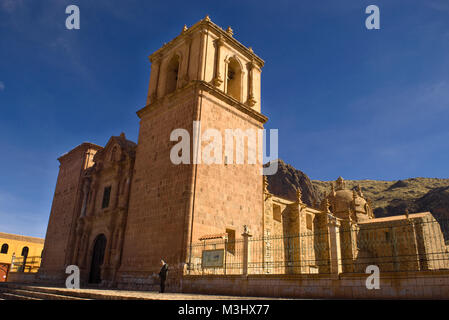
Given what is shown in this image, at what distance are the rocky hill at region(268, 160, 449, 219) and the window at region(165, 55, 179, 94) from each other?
31082 millimetres

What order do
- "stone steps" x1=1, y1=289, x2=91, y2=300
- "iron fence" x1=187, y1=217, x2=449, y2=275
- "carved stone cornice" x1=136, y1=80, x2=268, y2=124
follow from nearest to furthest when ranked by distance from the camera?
1. "iron fence" x1=187, y1=217, x2=449, y2=275
2. "stone steps" x1=1, y1=289, x2=91, y2=300
3. "carved stone cornice" x1=136, y1=80, x2=268, y2=124

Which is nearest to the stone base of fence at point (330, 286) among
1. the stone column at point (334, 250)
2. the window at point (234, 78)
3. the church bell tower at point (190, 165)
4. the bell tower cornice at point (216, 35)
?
the stone column at point (334, 250)

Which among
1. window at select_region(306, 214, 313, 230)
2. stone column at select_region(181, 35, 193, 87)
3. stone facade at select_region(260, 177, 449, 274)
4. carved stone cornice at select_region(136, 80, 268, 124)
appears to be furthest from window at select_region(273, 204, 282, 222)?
stone column at select_region(181, 35, 193, 87)

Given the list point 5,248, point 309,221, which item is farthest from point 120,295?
point 5,248

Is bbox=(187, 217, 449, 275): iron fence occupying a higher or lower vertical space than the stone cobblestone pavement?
higher

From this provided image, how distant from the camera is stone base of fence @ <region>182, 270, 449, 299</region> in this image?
7.11 meters

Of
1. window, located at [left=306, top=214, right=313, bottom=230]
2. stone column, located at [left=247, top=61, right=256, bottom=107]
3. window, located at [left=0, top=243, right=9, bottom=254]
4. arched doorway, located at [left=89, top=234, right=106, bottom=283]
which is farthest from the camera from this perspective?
window, located at [left=0, top=243, right=9, bottom=254]

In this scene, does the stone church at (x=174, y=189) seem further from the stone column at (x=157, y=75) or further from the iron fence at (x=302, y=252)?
the iron fence at (x=302, y=252)

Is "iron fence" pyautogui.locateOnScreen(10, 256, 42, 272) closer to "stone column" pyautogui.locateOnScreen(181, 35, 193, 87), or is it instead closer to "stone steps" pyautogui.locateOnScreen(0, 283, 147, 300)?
"stone steps" pyautogui.locateOnScreen(0, 283, 147, 300)

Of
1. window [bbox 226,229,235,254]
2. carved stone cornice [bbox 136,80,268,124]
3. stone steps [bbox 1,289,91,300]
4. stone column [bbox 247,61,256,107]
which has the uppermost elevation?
stone column [bbox 247,61,256,107]

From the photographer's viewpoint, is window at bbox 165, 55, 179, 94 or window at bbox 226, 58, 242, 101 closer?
window at bbox 226, 58, 242, 101

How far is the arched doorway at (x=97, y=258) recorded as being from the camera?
60.6ft

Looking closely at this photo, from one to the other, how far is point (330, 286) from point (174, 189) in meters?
8.01

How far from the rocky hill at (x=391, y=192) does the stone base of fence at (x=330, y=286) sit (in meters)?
36.0
